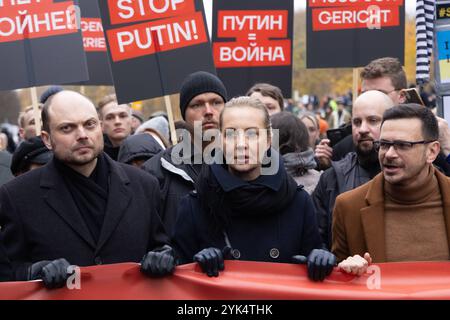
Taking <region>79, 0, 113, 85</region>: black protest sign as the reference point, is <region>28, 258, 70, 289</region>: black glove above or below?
below

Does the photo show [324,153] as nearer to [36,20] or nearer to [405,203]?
[405,203]

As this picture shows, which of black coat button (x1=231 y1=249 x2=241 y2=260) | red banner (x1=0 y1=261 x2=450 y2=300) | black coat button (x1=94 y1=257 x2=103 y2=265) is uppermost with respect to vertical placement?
black coat button (x1=231 y1=249 x2=241 y2=260)

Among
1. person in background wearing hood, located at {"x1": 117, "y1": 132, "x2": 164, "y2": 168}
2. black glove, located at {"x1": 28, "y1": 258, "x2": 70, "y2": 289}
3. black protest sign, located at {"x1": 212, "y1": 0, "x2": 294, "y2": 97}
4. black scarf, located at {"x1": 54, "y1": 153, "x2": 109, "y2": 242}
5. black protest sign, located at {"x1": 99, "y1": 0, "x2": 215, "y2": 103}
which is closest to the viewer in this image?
black glove, located at {"x1": 28, "y1": 258, "x2": 70, "y2": 289}

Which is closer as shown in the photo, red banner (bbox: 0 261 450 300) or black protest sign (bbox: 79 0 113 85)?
red banner (bbox: 0 261 450 300)

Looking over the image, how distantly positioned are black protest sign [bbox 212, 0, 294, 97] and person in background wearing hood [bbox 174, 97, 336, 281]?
3.77 metres

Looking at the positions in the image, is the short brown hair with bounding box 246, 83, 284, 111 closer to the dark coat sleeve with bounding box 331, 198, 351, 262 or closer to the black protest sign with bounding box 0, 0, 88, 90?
the black protest sign with bounding box 0, 0, 88, 90

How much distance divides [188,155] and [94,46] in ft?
14.7

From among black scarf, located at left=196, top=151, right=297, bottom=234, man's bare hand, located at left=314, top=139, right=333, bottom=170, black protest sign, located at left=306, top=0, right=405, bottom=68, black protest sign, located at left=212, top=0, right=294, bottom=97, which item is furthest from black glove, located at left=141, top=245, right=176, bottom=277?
black protest sign, located at left=212, top=0, right=294, bottom=97

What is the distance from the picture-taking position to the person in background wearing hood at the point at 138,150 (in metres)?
6.62

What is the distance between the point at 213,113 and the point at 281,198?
1.39m

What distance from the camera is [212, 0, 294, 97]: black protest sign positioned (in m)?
8.38

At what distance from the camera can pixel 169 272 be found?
4402 mm

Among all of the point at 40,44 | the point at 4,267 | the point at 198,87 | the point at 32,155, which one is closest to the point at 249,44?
the point at 40,44

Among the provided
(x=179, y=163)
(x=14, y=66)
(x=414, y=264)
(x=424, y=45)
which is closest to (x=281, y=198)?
(x=414, y=264)
